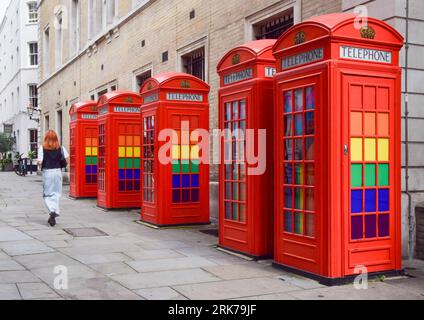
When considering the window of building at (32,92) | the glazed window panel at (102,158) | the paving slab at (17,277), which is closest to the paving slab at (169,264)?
the paving slab at (17,277)

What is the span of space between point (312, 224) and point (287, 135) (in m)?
1.11

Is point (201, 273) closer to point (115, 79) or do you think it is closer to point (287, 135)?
point (287, 135)

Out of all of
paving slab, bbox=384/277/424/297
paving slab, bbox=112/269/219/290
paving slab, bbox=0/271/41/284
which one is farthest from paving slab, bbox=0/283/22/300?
paving slab, bbox=384/277/424/297

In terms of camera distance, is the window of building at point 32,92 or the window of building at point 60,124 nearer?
the window of building at point 60,124

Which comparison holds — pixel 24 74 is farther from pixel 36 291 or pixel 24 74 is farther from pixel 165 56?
pixel 36 291

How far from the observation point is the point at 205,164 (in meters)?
10.5

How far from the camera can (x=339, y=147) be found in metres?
5.83

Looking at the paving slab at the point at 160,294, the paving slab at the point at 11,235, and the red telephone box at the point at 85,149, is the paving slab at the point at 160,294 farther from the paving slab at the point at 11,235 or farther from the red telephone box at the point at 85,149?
the red telephone box at the point at 85,149

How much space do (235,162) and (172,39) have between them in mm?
7953

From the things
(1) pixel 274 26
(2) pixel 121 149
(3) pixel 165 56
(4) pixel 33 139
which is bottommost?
(2) pixel 121 149

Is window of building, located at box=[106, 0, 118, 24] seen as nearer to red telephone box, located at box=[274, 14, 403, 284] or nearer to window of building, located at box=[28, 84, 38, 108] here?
red telephone box, located at box=[274, 14, 403, 284]

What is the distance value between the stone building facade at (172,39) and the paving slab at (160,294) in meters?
3.51

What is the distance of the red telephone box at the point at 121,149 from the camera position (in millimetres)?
12898

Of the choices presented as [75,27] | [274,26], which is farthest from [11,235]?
[75,27]
